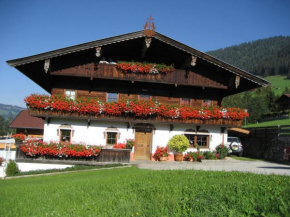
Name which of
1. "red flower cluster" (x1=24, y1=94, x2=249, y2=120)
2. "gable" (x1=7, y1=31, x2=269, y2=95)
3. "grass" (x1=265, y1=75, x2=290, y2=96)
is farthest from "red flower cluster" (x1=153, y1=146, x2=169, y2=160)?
"grass" (x1=265, y1=75, x2=290, y2=96)

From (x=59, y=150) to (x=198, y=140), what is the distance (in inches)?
383

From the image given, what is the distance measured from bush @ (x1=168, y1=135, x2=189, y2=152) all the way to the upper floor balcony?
110 centimetres

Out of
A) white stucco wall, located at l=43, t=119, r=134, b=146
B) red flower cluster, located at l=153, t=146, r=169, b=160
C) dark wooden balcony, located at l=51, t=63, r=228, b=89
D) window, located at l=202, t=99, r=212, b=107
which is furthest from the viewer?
window, located at l=202, t=99, r=212, b=107

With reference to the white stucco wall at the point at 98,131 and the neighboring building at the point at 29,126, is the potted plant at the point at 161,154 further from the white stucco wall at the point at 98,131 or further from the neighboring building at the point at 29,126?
the neighboring building at the point at 29,126

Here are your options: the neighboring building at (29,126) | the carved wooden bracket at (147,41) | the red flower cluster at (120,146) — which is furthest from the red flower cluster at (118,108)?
the neighboring building at (29,126)

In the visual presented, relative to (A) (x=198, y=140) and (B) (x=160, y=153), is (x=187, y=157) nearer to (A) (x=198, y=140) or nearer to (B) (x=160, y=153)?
(A) (x=198, y=140)

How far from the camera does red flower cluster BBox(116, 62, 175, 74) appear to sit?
58.4 ft

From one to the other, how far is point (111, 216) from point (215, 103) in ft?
52.6

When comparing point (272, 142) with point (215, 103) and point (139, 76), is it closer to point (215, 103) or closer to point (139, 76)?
point (215, 103)

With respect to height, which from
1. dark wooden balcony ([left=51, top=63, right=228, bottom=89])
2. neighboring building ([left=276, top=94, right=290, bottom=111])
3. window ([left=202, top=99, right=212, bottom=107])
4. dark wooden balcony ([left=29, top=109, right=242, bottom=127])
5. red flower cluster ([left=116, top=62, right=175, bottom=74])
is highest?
neighboring building ([left=276, top=94, right=290, bottom=111])

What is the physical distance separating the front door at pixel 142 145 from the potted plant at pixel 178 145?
1.63 m

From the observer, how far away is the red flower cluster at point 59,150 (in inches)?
626

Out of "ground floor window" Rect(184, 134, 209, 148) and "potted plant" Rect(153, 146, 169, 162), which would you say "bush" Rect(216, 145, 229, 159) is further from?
"potted plant" Rect(153, 146, 169, 162)

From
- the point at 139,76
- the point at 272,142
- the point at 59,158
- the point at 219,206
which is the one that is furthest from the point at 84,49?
the point at 272,142
